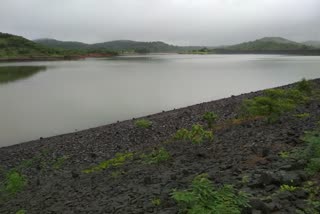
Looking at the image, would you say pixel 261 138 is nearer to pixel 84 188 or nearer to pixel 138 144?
pixel 84 188

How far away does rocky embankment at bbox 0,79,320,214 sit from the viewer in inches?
316

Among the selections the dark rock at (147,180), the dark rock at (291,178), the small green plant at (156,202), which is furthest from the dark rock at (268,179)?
the dark rock at (147,180)

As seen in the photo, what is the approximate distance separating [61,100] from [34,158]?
24.4 m

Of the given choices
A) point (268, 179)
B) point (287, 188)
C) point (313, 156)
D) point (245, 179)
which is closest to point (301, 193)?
point (287, 188)

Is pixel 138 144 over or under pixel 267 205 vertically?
under

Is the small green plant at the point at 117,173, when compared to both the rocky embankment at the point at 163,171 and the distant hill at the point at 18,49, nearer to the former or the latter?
the rocky embankment at the point at 163,171

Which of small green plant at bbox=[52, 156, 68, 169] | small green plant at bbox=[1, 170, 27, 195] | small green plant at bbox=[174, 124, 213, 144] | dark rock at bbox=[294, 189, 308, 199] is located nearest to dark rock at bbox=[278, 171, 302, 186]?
dark rock at bbox=[294, 189, 308, 199]

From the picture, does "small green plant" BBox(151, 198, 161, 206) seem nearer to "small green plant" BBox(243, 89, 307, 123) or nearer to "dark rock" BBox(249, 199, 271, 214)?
"dark rock" BBox(249, 199, 271, 214)

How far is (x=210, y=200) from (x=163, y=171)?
423cm

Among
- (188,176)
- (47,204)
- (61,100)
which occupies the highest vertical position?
(188,176)

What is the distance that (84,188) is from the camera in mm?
11648

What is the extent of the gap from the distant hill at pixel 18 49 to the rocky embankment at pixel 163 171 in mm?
142402

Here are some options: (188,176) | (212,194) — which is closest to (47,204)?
(188,176)

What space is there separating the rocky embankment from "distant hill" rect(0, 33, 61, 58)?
14240cm
